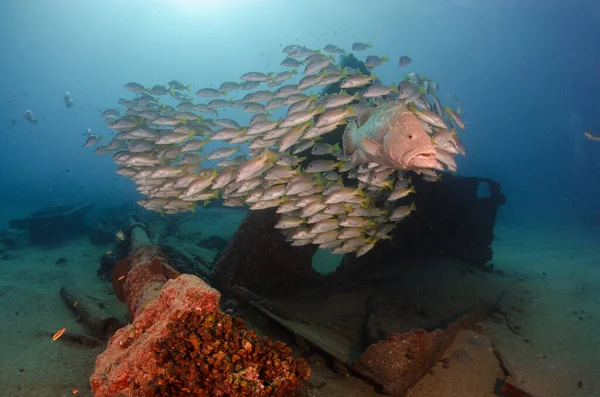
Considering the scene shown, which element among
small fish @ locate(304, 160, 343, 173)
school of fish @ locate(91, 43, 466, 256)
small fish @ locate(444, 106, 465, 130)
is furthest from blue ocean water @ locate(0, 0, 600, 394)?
small fish @ locate(304, 160, 343, 173)

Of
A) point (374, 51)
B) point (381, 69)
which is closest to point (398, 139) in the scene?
point (374, 51)

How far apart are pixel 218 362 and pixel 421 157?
270 centimetres

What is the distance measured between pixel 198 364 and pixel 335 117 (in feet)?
14.8

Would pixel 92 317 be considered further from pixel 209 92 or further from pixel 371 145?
pixel 209 92

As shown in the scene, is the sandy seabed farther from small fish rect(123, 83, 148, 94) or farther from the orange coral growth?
small fish rect(123, 83, 148, 94)

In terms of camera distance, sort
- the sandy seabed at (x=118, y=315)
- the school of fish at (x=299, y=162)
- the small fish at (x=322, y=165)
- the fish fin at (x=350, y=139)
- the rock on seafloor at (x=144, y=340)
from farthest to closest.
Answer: the small fish at (x=322, y=165), the school of fish at (x=299, y=162), the fish fin at (x=350, y=139), the sandy seabed at (x=118, y=315), the rock on seafloor at (x=144, y=340)

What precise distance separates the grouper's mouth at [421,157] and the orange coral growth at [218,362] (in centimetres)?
225

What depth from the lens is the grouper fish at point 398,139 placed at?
326cm

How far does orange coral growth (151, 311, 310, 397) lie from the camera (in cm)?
247

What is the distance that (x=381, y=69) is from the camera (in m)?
117

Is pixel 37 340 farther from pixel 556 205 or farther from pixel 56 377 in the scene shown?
pixel 556 205

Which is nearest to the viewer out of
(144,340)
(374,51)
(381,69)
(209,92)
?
(144,340)

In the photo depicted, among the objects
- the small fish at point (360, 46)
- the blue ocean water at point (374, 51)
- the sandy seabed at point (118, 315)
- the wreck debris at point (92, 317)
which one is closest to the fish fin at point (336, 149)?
the sandy seabed at point (118, 315)

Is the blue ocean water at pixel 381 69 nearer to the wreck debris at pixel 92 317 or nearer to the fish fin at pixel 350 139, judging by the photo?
the fish fin at pixel 350 139
